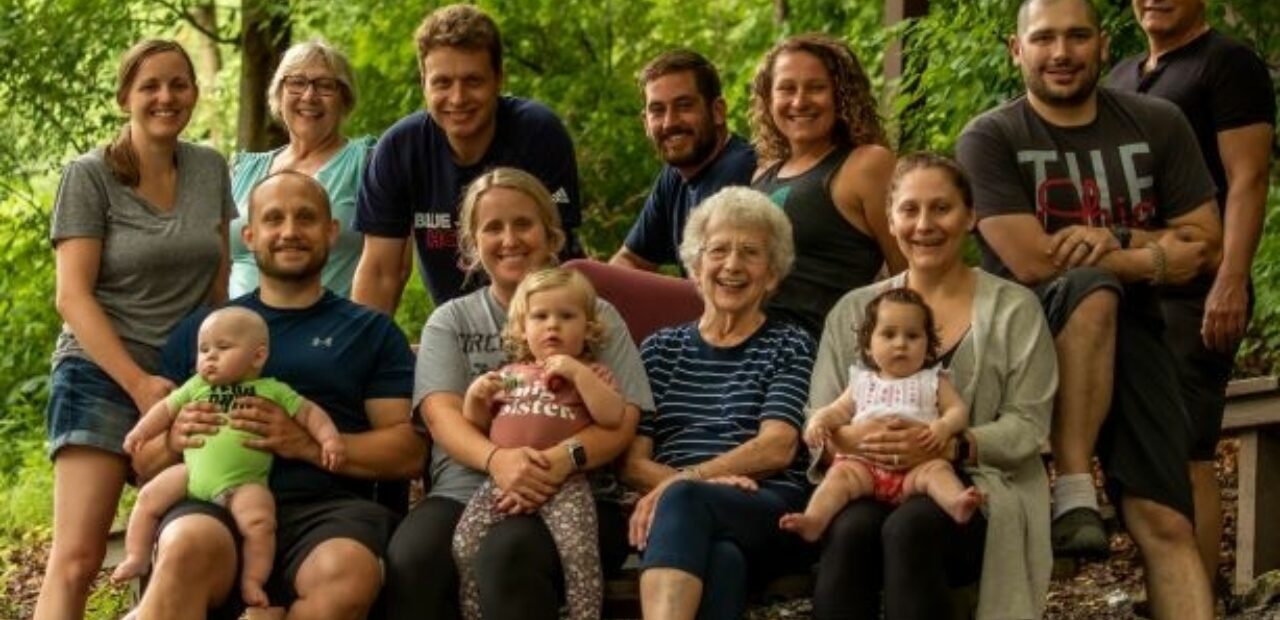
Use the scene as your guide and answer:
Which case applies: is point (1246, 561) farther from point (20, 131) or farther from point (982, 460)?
point (20, 131)

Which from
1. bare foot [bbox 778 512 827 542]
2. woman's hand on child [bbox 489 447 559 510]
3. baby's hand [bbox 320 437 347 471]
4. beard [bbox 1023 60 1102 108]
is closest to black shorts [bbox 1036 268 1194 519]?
beard [bbox 1023 60 1102 108]

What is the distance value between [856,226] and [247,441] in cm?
175

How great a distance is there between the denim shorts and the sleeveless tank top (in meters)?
1.75

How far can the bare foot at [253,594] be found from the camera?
570cm

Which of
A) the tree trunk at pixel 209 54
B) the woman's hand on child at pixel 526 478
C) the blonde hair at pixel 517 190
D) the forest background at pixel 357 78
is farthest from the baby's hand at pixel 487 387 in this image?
the tree trunk at pixel 209 54

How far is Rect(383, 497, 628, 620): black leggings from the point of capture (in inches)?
222

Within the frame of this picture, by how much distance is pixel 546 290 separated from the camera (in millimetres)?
5953

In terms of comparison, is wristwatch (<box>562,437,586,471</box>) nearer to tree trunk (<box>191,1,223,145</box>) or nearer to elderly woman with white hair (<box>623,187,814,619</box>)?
elderly woman with white hair (<box>623,187,814,619</box>)

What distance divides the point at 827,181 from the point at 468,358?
111 centimetres

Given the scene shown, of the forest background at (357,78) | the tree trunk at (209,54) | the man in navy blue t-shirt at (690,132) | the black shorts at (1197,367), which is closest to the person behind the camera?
the black shorts at (1197,367)

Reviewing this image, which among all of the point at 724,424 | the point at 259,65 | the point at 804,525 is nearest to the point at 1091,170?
the point at 724,424

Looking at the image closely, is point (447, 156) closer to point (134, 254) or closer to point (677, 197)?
point (677, 197)

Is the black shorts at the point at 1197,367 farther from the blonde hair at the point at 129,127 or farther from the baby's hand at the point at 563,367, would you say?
the blonde hair at the point at 129,127

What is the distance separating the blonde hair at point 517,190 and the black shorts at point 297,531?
0.81m
